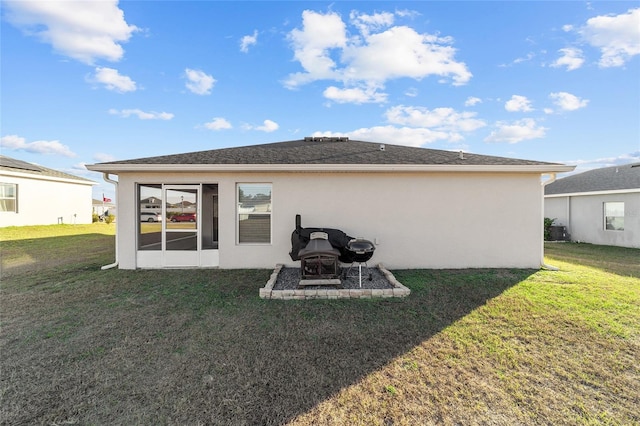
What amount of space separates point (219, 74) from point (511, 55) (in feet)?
40.5

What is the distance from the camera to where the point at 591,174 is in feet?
49.2

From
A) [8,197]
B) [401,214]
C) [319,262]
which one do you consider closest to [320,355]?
[319,262]

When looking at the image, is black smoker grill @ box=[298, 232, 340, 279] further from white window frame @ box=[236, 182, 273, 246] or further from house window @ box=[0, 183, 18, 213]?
house window @ box=[0, 183, 18, 213]

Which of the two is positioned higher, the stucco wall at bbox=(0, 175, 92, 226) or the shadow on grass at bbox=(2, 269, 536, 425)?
the stucco wall at bbox=(0, 175, 92, 226)

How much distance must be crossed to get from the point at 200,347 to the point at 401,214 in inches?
219

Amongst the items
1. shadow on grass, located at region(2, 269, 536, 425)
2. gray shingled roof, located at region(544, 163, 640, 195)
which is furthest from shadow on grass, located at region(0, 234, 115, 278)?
gray shingled roof, located at region(544, 163, 640, 195)

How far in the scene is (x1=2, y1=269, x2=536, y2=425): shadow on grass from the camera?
236 cm

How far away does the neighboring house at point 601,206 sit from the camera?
Answer: 11.2 meters

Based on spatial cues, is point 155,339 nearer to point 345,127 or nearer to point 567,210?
point 345,127

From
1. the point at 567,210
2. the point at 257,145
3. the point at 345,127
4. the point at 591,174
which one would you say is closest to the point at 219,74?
the point at 257,145

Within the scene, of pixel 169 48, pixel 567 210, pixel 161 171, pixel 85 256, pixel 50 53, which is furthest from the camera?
pixel 567 210

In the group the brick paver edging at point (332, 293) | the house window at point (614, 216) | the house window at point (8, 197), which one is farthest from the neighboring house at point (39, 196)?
the house window at point (614, 216)

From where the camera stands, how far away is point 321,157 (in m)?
7.46

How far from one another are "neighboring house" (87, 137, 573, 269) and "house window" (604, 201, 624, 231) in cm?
874
